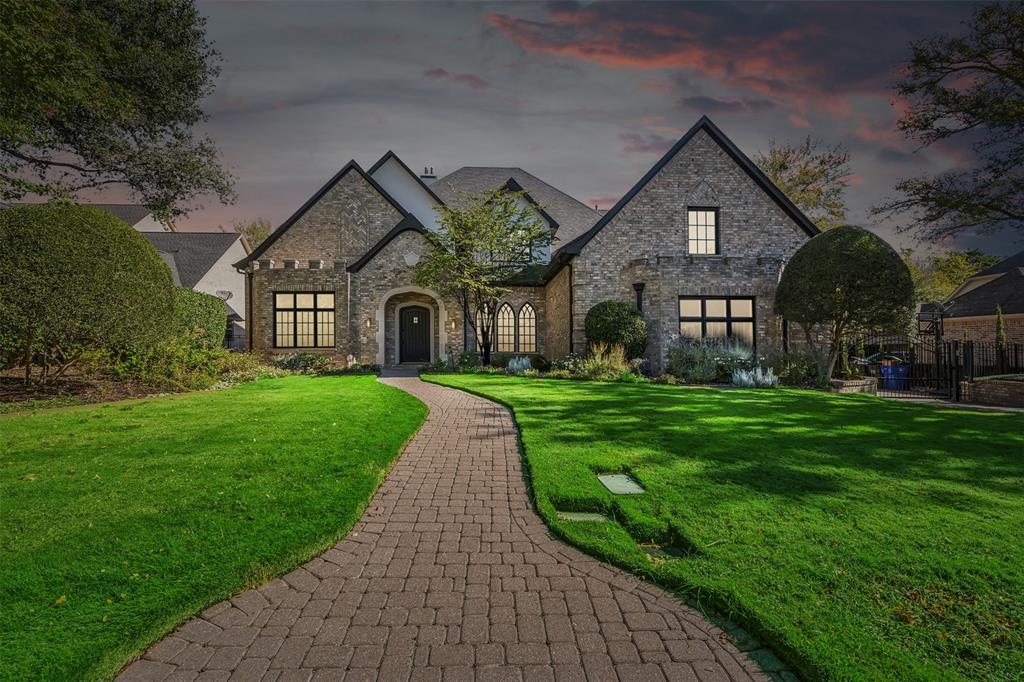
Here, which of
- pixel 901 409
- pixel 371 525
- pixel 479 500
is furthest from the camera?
pixel 901 409

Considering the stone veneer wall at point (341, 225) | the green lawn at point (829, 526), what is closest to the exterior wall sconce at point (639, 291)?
the green lawn at point (829, 526)

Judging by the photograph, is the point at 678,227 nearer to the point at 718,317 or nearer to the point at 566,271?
the point at 718,317

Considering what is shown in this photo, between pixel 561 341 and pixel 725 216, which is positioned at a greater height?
pixel 725 216

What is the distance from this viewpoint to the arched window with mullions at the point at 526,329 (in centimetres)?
2094

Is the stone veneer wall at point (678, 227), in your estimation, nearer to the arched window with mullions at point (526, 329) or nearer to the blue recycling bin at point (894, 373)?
the blue recycling bin at point (894, 373)

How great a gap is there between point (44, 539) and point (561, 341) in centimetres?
1675

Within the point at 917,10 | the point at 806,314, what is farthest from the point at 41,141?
the point at 917,10

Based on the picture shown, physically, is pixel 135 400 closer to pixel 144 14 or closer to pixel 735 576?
pixel 144 14

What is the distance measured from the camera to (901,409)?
9258mm

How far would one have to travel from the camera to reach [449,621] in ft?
8.31

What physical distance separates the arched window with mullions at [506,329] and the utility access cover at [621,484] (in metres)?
16.0

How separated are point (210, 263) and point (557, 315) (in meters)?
25.7

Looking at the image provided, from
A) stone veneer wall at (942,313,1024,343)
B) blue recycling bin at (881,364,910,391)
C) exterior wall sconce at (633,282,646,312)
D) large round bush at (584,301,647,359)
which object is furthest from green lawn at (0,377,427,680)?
stone veneer wall at (942,313,1024,343)

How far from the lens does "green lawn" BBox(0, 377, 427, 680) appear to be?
2.44 meters
